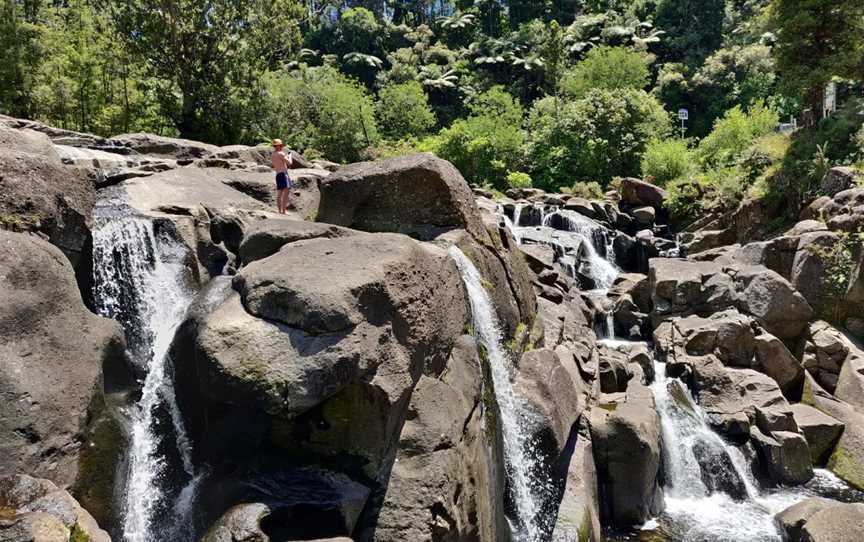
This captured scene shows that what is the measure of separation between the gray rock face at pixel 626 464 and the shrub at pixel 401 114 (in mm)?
36649

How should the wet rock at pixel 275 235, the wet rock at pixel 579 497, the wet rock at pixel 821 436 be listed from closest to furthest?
the wet rock at pixel 275 235 < the wet rock at pixel 579 497 < the wet rock at pixel 821 436

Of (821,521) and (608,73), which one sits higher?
(608,73)

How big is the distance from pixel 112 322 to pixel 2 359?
148 cm

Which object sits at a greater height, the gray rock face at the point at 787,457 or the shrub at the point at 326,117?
the shrub at the point at 326,117

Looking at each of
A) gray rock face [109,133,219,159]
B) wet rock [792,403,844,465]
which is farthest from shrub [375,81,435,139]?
wet rock [792,403,844,465]

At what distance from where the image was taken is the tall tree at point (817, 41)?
1973 cm

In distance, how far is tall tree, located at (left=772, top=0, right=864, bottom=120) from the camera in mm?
19734

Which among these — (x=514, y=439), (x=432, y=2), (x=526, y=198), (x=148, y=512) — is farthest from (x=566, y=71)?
(x=148, y=512)

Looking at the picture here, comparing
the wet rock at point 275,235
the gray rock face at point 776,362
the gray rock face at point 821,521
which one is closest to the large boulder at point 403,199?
the wet rock at point 275,235

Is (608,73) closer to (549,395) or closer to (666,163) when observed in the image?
(666,163)

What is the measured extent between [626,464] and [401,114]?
3835cm

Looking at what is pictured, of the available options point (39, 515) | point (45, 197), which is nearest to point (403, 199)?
point (45, 197)

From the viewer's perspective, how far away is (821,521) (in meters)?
9.46

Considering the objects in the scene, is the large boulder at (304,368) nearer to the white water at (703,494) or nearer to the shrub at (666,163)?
the white water at (703,494)
